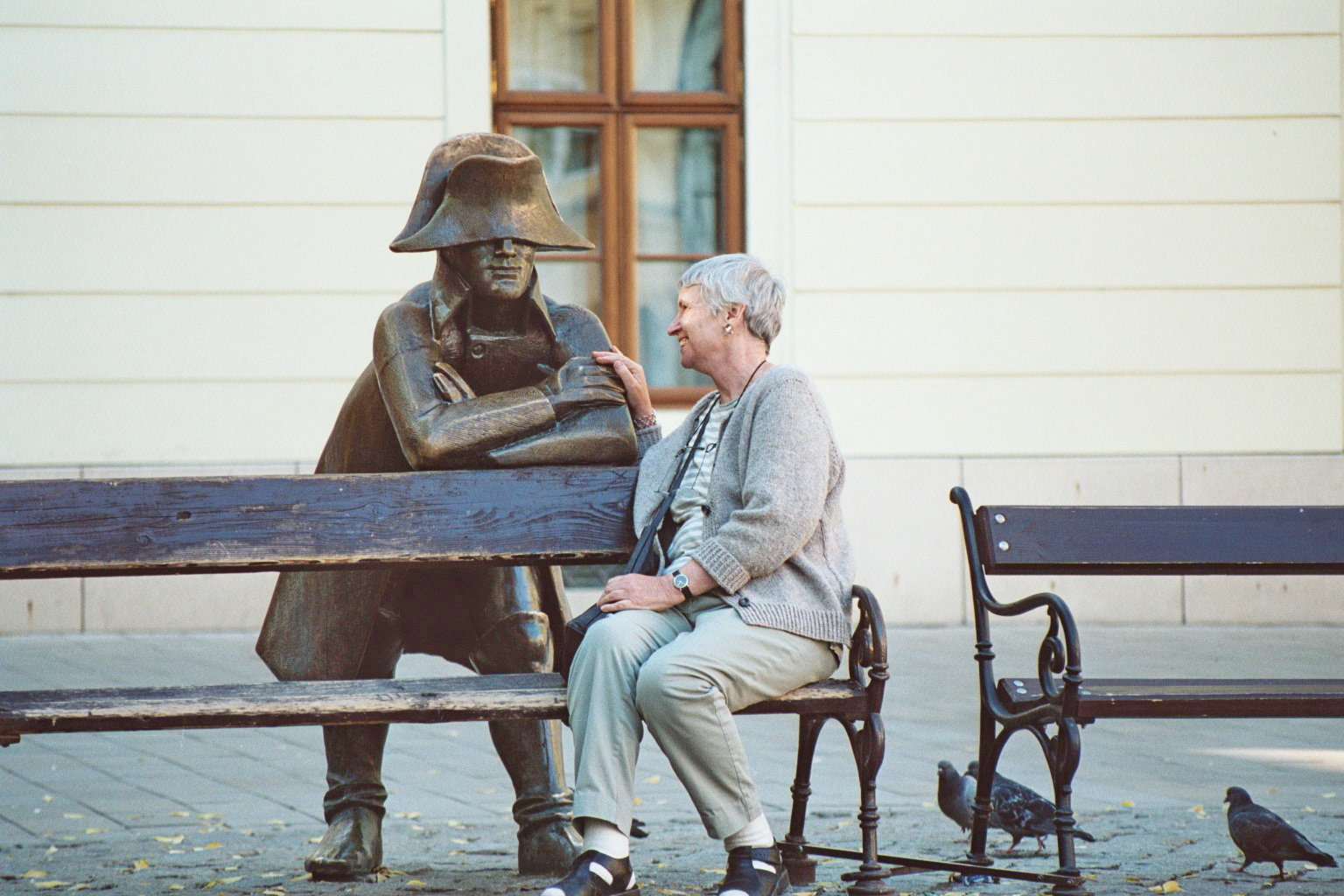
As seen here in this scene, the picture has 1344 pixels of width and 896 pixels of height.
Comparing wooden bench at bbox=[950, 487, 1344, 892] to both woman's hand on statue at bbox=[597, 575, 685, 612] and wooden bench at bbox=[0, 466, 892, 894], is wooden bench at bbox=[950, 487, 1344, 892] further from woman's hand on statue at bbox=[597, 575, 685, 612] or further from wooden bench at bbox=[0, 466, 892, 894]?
woman's hand on statue at bbox=[597, 575, 685, 612]

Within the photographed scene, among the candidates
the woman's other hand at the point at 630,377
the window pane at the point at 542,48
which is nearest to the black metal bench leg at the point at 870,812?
the woman's other hand at the point at 630,377

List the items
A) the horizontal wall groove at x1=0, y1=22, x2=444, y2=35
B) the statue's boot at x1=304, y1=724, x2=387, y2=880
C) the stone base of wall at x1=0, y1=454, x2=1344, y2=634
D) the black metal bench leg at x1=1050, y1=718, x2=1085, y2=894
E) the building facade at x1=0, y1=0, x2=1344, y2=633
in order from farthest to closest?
1. the stone base of wall at x1=0, y1=454, x2=1344, y2=634
2. the building facade at x1=0, y1=0, x2=1344, y2=633
3. the horizontal wall groove at x1=0, y1=22, x2=444, y2=35
4. the statue's boot at x1=304, y1=724, x2=387, y2=880
5. the black metal bench leg at x1=1050, y1=718, x2=1085, y2=894

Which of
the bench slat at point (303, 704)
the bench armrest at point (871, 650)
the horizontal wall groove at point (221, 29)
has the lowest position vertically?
the bench slat at point (303, 704)

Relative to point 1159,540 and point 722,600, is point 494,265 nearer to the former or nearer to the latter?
point 722,600

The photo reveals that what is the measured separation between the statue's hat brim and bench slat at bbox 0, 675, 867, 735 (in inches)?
41.9

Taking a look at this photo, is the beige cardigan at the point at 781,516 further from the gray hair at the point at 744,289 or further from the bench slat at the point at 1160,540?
the bench slat at the point at 1160,540

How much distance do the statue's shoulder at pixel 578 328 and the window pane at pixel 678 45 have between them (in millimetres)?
5135

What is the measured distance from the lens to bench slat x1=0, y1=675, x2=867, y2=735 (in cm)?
331

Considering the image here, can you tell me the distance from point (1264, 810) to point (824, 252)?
5.15 meters

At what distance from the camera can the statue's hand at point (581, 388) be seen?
152 inches

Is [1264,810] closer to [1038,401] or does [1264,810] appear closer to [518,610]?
[518,610]

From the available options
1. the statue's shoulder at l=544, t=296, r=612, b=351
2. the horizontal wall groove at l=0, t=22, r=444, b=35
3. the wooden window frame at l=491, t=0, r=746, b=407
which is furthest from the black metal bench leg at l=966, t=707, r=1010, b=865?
the horizontal wall groove at l=0, t=22, r=444, b=35

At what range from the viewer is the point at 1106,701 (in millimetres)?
3496

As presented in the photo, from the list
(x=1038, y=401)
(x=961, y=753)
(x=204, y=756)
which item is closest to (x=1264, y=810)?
(x=961, y=753)
